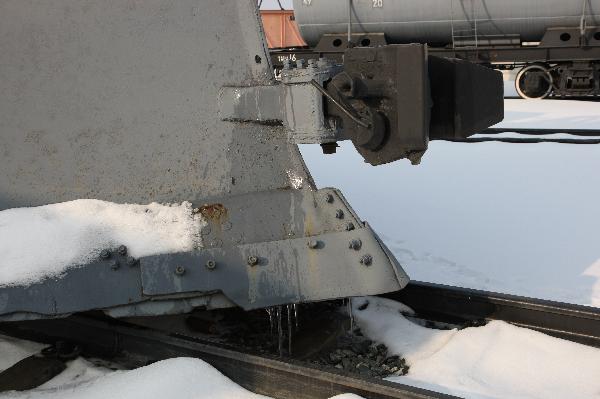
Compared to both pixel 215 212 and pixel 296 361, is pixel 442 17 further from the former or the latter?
pixel 296 361

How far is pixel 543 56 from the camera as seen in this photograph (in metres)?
12.6

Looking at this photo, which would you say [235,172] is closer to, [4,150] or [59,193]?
[59,193]

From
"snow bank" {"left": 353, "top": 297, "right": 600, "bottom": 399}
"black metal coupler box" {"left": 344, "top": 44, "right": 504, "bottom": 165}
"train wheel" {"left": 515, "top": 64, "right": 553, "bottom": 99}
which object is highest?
"train wheel" {"left": 515, "top": 64, "right": 553, "bottom": 99}

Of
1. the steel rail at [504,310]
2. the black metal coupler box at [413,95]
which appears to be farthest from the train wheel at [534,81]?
the black metal coupler box at [413,95]

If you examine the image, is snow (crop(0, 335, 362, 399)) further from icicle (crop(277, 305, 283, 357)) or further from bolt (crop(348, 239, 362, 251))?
bolt (crop(348, 239, 362, 251))

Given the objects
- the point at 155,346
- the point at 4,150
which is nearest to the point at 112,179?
the point at 4,150

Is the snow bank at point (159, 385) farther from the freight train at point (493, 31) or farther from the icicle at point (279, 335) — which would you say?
the freight train at point (493, 31)

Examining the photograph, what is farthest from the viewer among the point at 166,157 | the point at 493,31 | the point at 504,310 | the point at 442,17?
the point at 442,17

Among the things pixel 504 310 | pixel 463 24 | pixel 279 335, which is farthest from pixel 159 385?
pixel 463 24

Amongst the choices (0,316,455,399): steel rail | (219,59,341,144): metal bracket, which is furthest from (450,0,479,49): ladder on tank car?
(0,316,455,399): steel rail

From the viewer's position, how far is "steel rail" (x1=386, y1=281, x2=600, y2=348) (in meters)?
3.19

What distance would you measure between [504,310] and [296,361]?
1.21 meters

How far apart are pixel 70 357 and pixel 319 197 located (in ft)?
4.55

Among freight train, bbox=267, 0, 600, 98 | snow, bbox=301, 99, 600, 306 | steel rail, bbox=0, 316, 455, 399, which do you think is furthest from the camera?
freight train, bbox=267, 0, 600, 98
